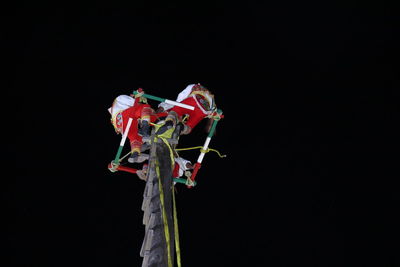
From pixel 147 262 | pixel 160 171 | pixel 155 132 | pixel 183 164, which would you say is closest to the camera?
pixel 147 262

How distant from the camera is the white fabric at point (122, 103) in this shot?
279cm

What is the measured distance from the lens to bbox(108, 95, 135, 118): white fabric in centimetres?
279

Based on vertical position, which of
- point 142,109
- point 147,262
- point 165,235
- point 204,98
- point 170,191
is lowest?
point 147,262

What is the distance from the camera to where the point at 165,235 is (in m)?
2.00

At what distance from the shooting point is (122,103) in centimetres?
281

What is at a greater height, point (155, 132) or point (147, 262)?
point (155, 132)

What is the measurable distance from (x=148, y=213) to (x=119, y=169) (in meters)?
0.82

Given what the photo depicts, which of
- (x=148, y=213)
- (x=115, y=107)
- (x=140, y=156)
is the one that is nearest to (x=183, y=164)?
(x=140, y=156)

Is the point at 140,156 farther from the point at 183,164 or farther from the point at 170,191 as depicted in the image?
the point at 170,191

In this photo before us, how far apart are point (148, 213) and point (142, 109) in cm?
80

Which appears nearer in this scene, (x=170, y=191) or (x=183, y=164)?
(x=170, y=191)

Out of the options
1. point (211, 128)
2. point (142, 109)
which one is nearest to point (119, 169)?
point (142, 109)

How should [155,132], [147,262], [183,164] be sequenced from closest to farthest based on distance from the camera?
[147,262], [155,132], [183,164]

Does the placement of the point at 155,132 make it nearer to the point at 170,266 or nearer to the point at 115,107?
the point at 115,107
